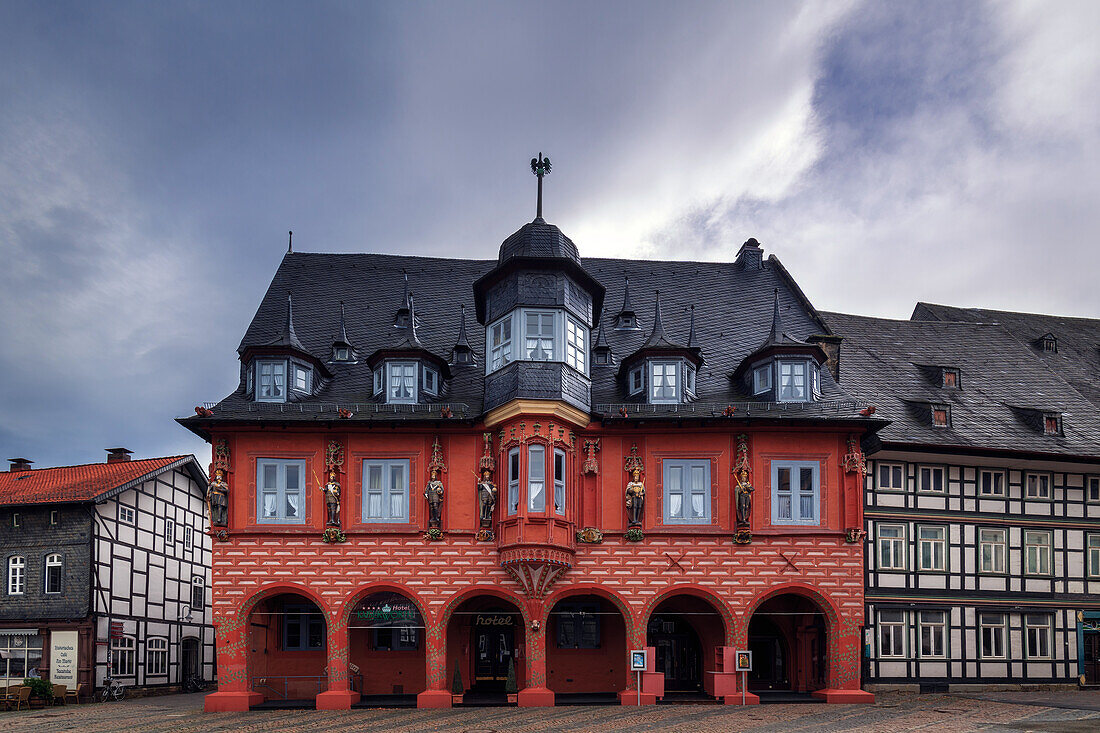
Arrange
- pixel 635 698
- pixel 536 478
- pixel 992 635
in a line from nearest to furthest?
1. pixel 536 478
2. pixel 635 698
3. pixel 992 635

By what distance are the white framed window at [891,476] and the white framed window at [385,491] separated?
15.1 m

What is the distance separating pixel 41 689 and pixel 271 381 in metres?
13.3

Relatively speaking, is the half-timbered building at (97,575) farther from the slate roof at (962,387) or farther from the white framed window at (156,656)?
the slate roof at (962,387)

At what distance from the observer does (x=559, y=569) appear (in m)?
29.0

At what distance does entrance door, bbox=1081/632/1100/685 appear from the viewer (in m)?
34.4

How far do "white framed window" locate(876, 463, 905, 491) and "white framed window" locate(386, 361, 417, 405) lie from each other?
15000mm

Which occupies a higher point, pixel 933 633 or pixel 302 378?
pixel 302 378

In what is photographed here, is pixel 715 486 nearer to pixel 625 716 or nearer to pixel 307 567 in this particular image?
pixel 625 716

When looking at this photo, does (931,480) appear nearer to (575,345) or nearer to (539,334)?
(575,345)

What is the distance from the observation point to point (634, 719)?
25.6 m

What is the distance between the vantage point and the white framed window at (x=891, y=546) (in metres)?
33.8

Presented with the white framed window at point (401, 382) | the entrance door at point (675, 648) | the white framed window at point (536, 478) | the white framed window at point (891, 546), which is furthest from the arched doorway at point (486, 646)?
the white framed window at point (891, 546)

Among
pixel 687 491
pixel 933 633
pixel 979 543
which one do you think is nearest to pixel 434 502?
pixel 687 491

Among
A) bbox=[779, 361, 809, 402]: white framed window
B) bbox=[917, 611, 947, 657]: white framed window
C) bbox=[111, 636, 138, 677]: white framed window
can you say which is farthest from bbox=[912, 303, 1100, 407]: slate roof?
bbox=[111, 636, 138, 677]: white framed window
